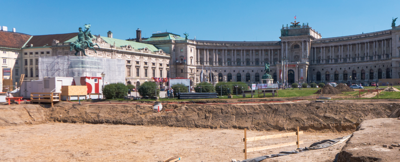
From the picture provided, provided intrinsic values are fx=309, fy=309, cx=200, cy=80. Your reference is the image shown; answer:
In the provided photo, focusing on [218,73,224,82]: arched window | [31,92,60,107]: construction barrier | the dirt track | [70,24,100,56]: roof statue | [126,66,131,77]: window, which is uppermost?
[70,24,100,56]: roof statue

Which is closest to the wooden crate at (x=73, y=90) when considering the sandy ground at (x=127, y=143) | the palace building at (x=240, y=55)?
the sandy ground at (x=127, y=143)

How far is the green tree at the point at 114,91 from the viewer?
46.5 metres

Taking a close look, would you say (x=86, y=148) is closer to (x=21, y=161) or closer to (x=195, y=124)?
(x=21, y=161)

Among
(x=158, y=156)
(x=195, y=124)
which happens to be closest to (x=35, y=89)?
(x=195, y=124)

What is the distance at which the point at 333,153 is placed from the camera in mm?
15617

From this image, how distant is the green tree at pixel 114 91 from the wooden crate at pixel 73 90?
10.7 feet

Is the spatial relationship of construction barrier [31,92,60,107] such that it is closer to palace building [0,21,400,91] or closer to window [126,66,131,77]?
palace building [0,21,400,91]

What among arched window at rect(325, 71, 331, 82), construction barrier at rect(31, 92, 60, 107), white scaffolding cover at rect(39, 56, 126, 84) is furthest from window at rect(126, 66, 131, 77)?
arched window at rect(325, 71, 331, 82)

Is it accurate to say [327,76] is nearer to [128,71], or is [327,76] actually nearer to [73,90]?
[128,71]

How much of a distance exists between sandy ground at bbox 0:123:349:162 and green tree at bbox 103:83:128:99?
1298cm

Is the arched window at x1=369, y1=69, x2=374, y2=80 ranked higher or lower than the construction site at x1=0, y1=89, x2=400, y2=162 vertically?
higher

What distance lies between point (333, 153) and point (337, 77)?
108 m

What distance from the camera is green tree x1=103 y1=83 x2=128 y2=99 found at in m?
46.5

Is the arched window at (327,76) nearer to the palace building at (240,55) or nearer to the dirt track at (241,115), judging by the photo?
the palace building at (240,55)
